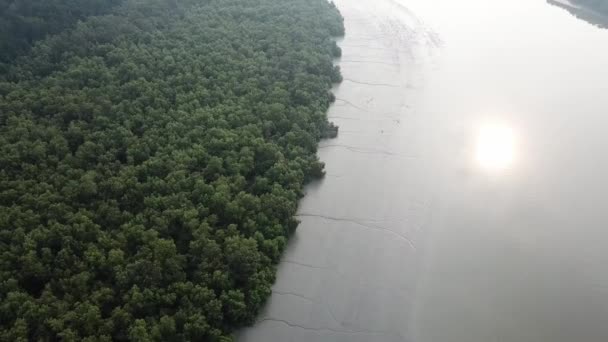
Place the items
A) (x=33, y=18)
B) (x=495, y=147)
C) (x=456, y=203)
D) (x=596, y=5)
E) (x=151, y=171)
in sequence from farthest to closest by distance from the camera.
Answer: (x=596, y=5) → (x=33, y=18) → (x=495, y=147) → (x=456, y=203) → (x=151, y=171)

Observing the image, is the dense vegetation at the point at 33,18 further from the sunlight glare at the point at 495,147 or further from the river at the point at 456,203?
the sunlight glare at the point at 495,147

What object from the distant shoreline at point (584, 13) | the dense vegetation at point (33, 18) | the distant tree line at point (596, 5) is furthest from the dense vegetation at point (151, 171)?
the distant tree line at point (596, 5)

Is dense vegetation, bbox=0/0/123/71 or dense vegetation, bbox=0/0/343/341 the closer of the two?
dense vegetation, bbox=0/0/343/341

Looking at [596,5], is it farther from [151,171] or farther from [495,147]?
[151,171]

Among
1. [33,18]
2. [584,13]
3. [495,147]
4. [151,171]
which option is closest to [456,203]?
[495,147]

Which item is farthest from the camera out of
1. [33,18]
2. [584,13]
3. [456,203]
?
[584,13]

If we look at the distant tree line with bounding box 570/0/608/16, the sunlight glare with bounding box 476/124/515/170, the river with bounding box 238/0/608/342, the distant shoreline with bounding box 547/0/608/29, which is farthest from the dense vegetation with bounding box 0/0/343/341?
the distant tree line with bounding box 570/0/608/16

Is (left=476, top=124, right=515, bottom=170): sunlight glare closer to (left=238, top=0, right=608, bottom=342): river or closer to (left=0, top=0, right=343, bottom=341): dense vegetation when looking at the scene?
(left=238, top=0, right=608, bottom=342): river

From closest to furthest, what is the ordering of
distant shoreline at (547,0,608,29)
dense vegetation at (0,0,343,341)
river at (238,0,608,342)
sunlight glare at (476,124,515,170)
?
dense vegetation at (0,0,343,341)
river at (238,0,608,342)
sunlight glare at (476,124,515,170)
distant shoreline at (547,0,608,29)

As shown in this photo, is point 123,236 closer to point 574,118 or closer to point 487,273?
point 487,273
